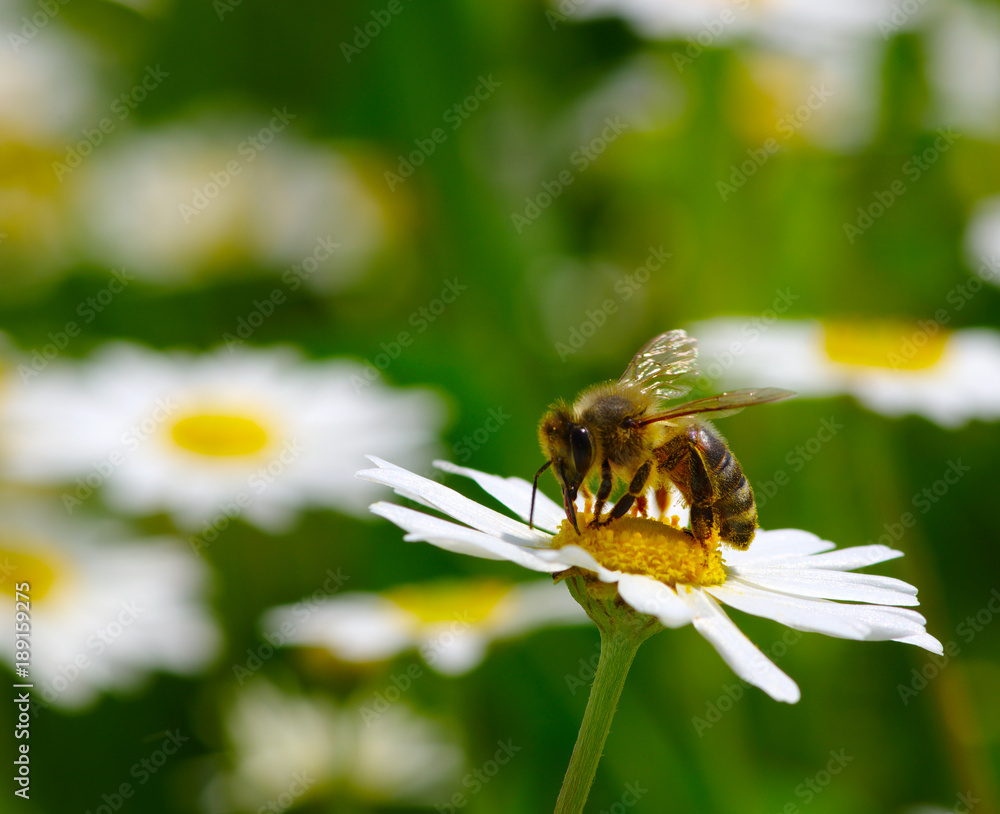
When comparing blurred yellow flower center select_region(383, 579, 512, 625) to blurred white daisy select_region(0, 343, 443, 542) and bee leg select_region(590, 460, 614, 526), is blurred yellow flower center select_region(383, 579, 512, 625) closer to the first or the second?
blurred white daisy select_region(0, 343, 443, 542)

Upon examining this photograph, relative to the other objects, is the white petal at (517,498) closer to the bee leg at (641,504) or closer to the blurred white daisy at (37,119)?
the bee leg at (641,504)

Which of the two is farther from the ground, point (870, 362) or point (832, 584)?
point (870, 362)

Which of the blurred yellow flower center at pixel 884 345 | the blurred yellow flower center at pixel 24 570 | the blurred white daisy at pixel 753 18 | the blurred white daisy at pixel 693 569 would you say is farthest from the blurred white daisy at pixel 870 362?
the blurred yellow flower center at pixel 24 570

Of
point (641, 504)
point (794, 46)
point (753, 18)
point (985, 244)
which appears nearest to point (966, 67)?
point (794, 46)

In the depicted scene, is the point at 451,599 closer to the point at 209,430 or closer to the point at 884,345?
the point at 209,430

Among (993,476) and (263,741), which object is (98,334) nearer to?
(263,741)

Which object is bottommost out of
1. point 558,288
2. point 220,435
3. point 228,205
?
point 220,435

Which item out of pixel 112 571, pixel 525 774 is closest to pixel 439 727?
pixel 525 774

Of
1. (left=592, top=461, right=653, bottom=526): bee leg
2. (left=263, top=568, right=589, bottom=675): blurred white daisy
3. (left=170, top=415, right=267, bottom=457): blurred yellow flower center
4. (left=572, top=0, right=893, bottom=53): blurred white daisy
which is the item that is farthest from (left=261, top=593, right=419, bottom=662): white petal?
(left=572, top=0, right=893, bottom=53): blurred white daisy
